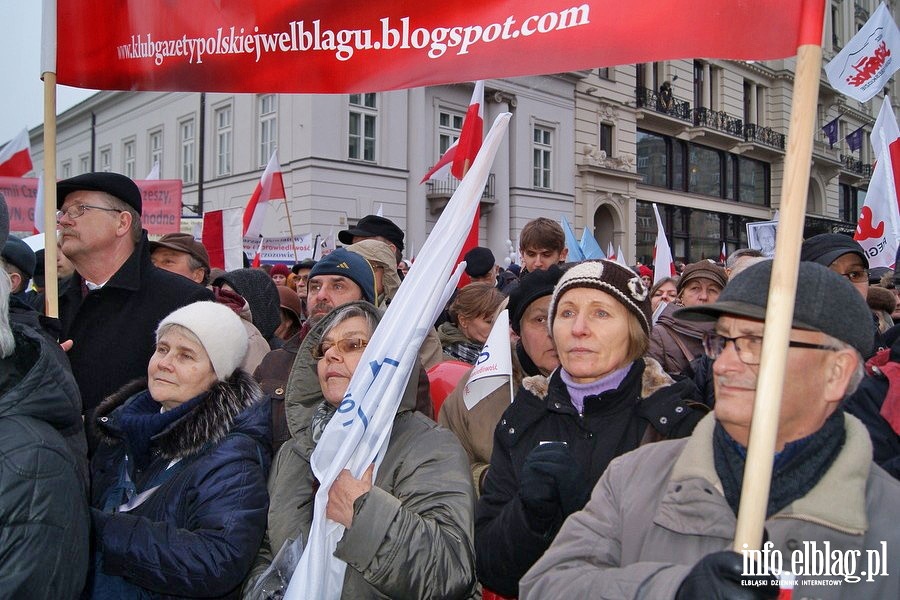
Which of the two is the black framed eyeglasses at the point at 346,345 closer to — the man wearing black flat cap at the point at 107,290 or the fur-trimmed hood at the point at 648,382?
the fur-trimmed hood at the point at 648,382

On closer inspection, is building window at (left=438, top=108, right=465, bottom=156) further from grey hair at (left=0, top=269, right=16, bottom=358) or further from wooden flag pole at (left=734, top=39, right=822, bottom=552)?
wooden flag pole at (left=734, top=39, right=822, bottom=552)

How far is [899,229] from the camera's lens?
5.67 metres

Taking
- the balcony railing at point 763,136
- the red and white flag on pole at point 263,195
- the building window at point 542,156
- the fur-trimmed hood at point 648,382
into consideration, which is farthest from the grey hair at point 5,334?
the balcony railing at point 763,136

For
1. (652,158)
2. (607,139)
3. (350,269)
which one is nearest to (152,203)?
(350,269)

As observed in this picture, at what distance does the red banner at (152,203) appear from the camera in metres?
8.34

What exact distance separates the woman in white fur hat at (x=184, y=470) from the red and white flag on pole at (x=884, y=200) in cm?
507

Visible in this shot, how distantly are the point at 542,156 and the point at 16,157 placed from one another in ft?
60.2

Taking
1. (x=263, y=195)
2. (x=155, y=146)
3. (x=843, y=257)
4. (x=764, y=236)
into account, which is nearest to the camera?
(x=843, y=257)

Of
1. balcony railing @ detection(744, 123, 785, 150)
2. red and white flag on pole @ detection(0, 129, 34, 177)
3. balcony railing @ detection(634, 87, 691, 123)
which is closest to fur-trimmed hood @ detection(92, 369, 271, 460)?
red and white flag on pole @ detection(0, 129, 34, 177)

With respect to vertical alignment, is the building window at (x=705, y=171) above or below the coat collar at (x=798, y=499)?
above

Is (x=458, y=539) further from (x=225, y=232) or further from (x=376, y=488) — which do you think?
(x=225, y=232)

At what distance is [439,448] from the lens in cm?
239

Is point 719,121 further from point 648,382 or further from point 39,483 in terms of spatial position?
point 39,483

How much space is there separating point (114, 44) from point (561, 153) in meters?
22.9
